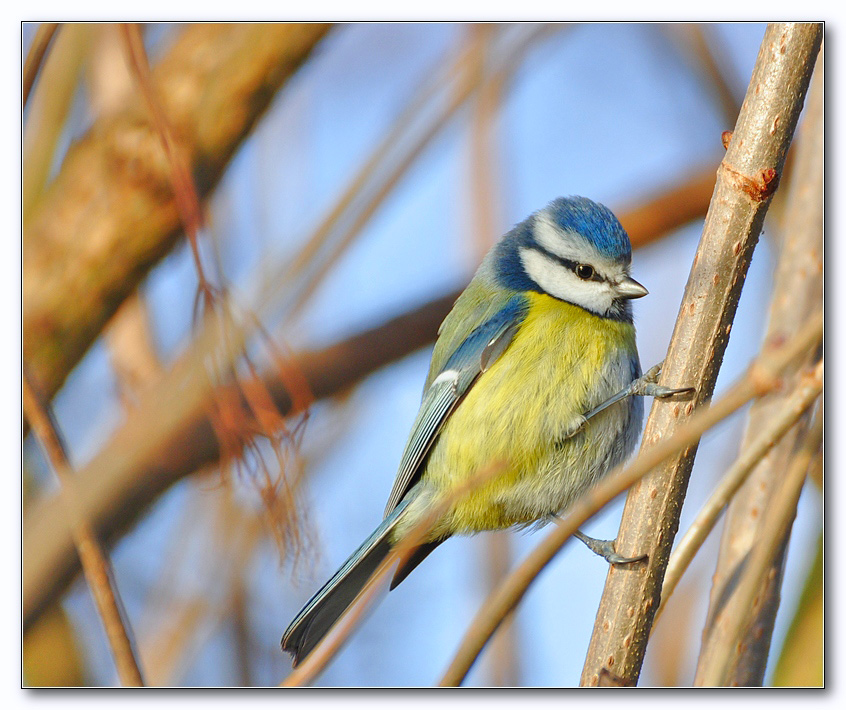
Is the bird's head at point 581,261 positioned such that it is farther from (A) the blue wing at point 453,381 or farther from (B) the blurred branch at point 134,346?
(B) the blurred branch at point 134,346

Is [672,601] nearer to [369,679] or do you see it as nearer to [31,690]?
[369,679]

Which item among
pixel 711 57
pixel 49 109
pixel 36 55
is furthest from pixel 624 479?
pixel 49 109

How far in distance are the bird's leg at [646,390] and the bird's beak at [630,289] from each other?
0.19 metres

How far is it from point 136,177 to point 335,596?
90cm

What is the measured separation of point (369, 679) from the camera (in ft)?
4.84

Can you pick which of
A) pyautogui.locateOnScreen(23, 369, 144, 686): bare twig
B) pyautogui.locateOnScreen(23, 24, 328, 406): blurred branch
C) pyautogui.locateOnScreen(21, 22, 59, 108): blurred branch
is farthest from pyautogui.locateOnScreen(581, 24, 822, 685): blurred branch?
pyautogui.locateOnScreen(21, 22, 59, 108): blurred branch

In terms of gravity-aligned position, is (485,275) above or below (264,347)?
above

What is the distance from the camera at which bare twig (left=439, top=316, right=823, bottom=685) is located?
0.62 metres

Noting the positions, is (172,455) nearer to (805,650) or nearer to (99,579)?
(99,579)

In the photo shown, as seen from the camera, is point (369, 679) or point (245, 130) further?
point (245, 130)

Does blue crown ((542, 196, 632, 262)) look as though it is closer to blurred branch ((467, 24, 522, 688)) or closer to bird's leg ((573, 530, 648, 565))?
blurred branch ((467, 24, 522, 688))

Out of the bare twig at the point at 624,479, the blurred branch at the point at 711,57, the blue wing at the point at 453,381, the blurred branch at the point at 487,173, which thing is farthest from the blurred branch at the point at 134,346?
the blurred branch at the point at 711,57

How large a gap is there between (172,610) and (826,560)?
4.03 feet
